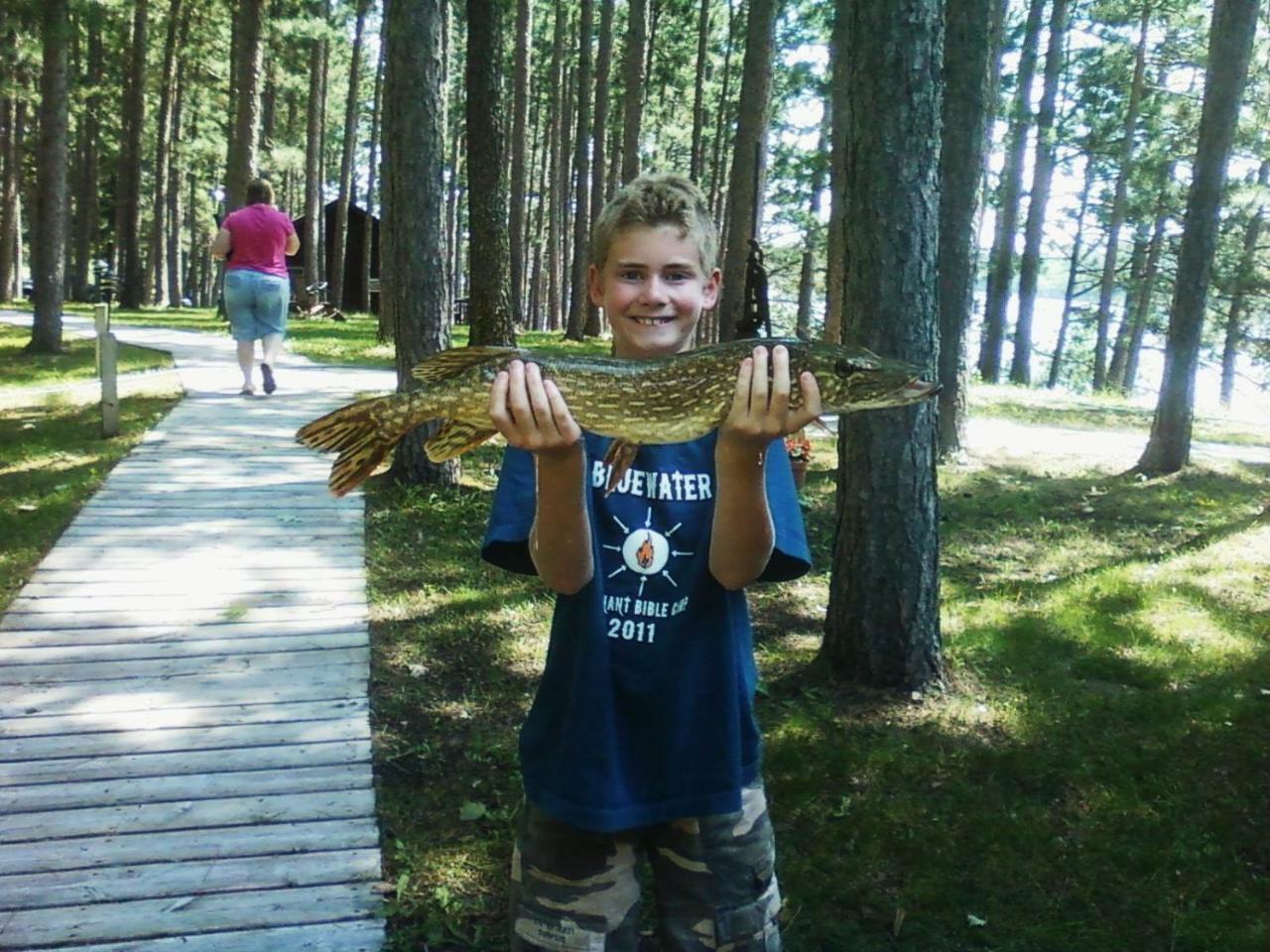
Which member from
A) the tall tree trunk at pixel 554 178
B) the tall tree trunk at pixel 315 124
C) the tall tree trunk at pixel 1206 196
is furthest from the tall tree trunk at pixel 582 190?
the tall tree trunk at pixel 1206 196

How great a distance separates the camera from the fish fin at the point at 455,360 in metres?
2.23

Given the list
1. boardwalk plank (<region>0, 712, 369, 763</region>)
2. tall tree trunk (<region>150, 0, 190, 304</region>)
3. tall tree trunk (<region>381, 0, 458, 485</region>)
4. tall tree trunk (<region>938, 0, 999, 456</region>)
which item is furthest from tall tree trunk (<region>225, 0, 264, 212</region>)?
boardwalk plank (<region>0, 712, 369, 763</region>)

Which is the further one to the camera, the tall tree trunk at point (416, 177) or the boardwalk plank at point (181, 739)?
the tall tree trunk at point (416, 177)

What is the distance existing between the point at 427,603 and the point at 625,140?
46.9 feet

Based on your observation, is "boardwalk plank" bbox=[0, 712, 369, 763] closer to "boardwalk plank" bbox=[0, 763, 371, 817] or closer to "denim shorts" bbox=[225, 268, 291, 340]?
"boardwalk plank" bbox=[0, 763, 371, 817]

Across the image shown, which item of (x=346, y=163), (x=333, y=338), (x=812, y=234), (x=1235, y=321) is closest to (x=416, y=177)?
(x=333, y=338)

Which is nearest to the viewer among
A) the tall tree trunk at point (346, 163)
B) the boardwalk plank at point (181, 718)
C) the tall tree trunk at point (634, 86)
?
the boardwalk plank at point (181, 718)

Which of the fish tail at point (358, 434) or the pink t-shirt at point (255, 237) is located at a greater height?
the pink t-shirt at point (255, 237)

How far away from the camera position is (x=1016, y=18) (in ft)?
79.6

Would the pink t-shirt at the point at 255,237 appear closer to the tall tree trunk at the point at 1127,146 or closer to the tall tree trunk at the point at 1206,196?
the tall tree trunk at the point at 1206,196

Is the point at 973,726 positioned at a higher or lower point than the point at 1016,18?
lower

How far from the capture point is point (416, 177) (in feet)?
26.2

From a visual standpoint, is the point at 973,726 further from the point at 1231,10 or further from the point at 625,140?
the point at 625,140

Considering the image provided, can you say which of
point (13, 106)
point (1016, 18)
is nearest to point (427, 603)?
point (1016, 18)
